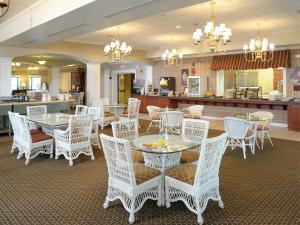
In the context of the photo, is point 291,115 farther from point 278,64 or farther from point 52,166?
point 52,166

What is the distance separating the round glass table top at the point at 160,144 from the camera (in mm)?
3221

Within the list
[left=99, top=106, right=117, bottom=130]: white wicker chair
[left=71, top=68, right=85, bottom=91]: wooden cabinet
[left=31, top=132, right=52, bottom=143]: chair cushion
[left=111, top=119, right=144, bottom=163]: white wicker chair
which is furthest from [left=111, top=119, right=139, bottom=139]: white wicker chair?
[left=71, top=68, right=85, bottom=91]: wooden cabinet

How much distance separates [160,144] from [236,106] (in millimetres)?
7754

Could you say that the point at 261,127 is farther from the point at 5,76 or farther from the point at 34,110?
the point at 5,76

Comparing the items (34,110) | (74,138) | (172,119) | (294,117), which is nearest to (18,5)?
(34,110)

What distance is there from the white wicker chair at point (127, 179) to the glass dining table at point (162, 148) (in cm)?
17

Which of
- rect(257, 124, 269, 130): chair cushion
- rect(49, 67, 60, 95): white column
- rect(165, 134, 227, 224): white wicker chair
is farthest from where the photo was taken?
rect(49, 67, 60, 95): white column

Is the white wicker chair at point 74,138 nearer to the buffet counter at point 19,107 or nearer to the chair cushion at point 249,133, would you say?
the chair cushion at point 249,133

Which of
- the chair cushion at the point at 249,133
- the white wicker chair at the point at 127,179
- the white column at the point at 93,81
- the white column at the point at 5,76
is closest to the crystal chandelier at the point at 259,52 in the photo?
the chair cushion at the point at 249,133

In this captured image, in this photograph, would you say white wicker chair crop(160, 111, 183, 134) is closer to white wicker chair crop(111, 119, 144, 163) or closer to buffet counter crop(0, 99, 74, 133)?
white wicker chair crop(111, 119, 144, 163)

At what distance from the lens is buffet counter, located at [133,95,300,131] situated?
8641mm

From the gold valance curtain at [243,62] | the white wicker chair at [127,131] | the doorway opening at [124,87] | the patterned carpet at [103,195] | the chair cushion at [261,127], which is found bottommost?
the patterned carpet at [103,195]

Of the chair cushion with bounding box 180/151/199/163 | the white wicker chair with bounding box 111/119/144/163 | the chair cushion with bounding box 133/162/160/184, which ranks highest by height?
the white wicker chair with bounding box 111/119/144/163

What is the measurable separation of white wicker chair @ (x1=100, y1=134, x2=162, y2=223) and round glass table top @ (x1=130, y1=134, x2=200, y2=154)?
0.82ft
